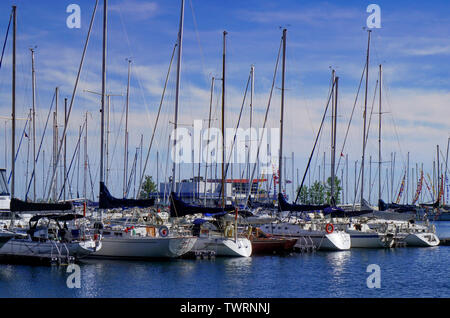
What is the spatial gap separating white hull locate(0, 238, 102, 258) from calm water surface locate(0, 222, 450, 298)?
1.04 meters

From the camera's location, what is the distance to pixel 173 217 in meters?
42.1

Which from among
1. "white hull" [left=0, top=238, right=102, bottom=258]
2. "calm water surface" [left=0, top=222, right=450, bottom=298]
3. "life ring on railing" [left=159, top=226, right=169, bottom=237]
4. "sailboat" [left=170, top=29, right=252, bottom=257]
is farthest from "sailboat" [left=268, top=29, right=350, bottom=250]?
"white hull" [left=0, top=238, right=102, bottom=258]

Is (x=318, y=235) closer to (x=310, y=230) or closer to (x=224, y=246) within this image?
(x=310, y=230)

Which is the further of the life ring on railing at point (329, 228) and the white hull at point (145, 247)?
the life ring on railing at point (329, 228)

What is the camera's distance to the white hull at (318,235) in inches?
1960

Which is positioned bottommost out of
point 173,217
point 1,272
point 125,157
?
point 1,272

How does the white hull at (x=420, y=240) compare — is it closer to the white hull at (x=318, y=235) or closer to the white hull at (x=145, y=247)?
the white hull at (x=318, y=235)

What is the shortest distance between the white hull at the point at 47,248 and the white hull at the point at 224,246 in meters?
7.78

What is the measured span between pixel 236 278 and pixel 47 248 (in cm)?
1289

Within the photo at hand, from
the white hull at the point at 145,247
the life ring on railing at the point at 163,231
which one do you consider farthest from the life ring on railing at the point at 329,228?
the life ring on railing at the point at 163,231

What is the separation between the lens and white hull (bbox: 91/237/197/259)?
40031 millimetres

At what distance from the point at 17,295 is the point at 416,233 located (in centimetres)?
4010
